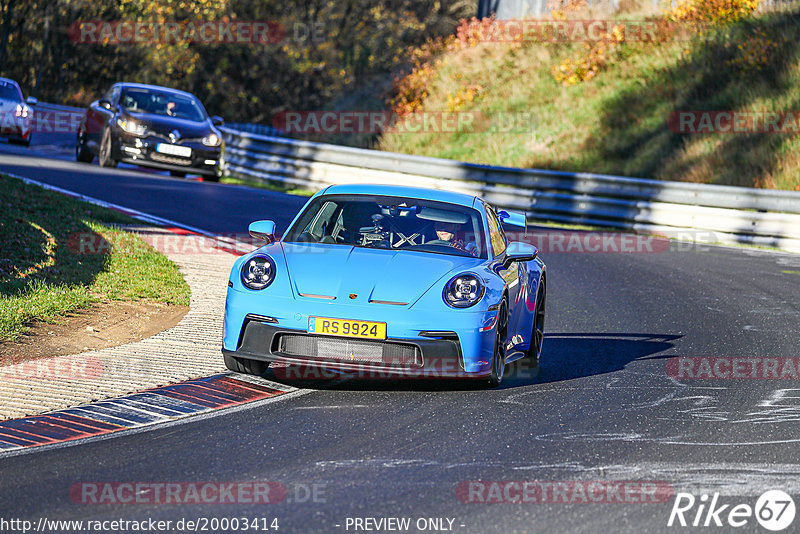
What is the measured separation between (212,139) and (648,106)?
11.3 meters

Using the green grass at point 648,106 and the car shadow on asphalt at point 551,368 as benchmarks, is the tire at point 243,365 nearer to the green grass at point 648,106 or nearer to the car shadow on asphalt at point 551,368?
the car shadow on asphalt at point 551,368

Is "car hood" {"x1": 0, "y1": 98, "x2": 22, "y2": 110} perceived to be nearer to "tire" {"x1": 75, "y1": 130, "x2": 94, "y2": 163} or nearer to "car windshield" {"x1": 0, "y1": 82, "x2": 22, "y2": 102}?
"car windshield" {"x1": 0, "y1": 82, "x2": 22, "y2": 102}

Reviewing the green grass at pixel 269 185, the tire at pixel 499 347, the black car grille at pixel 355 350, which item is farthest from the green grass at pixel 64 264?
the green grass at pixel 269 185

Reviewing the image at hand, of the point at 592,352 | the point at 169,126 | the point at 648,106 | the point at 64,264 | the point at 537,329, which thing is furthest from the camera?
the point at 648,106

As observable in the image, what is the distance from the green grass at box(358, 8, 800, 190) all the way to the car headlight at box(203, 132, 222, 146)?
8.16 metres

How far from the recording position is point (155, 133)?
21844mm

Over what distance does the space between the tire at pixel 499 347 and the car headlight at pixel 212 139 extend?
49.1 feet

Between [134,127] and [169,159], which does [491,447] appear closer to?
[169,159]

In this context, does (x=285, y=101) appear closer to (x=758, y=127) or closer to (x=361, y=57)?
(x=361, y=57)

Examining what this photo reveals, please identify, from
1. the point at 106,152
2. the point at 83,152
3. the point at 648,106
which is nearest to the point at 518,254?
the point at 106,152

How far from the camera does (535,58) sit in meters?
33.3

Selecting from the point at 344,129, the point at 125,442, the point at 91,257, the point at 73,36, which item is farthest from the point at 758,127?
the point at 73,36

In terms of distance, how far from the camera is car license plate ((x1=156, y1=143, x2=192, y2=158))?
71.7 ft

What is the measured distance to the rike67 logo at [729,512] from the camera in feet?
16.7
